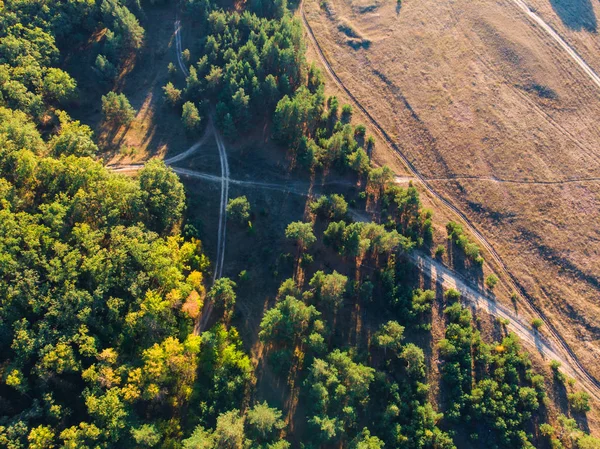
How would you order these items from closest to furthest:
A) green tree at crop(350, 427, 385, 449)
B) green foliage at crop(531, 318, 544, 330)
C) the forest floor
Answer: green tree at crop(350, 427, 385, 449) → the forest floor → green foliage at crop(531, 318, 544, 330)

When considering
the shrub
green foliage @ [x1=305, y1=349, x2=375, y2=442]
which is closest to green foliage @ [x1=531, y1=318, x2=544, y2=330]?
the shrub

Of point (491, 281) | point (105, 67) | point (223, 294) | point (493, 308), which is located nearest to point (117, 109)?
point (105, 67)

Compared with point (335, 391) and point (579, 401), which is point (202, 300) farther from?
point (579, 401)

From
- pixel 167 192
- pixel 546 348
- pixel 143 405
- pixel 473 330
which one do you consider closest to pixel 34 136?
pixel 167 192

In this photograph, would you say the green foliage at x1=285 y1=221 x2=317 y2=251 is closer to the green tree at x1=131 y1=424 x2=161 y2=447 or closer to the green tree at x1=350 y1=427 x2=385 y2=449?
the green tree at x1=350 y1=427 x2=385 y2=449

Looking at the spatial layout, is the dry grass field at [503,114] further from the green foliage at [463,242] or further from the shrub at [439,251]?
the shrub at [439,251]

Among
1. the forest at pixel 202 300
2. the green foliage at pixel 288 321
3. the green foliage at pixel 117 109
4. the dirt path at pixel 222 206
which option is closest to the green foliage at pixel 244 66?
the forest at pixel 202 300

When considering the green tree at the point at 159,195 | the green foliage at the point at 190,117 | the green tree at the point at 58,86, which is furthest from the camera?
the green foliage at the point at 190,117
